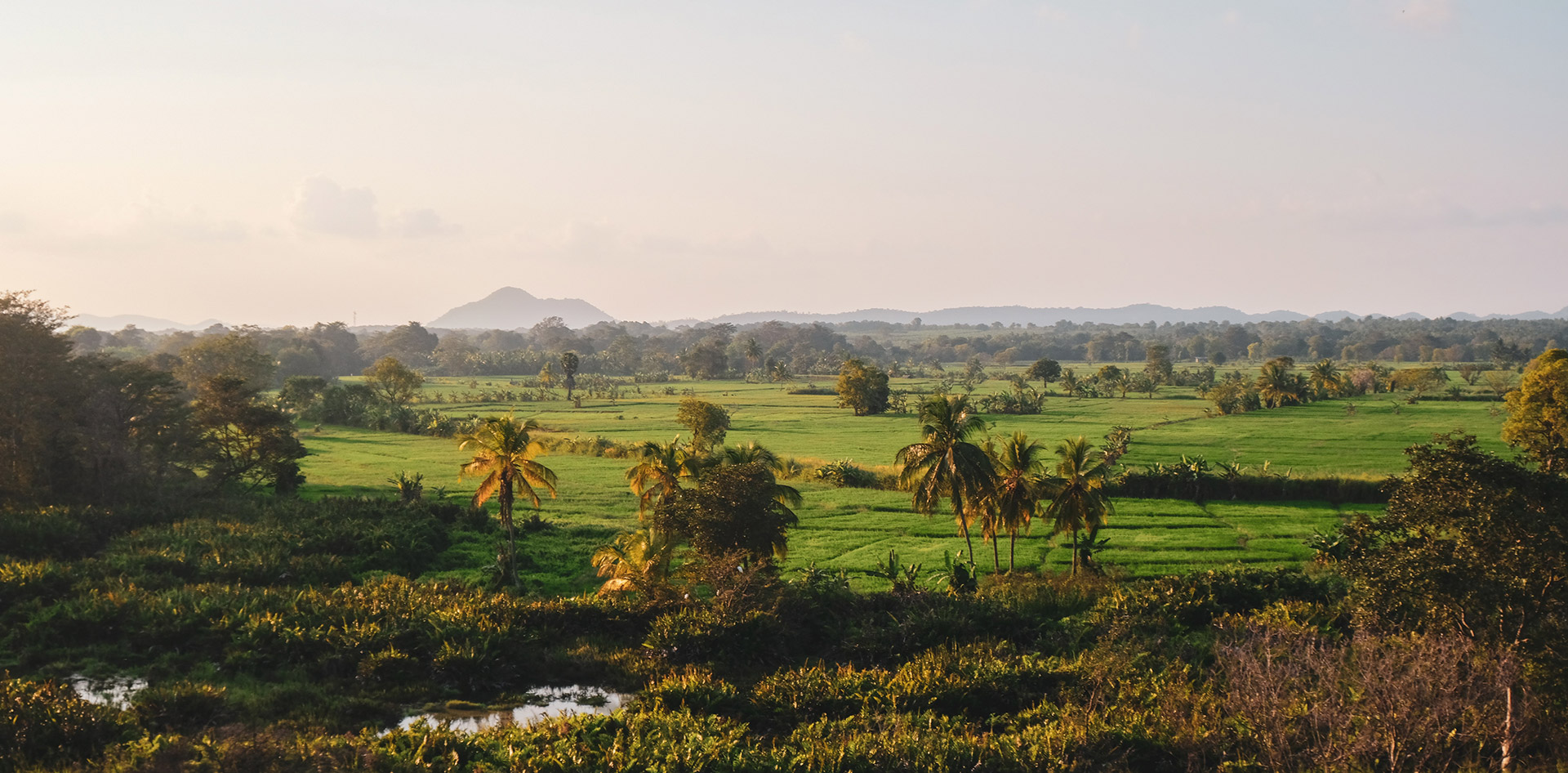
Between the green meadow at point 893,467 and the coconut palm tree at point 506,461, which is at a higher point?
the coconut palm tree at point 506,461

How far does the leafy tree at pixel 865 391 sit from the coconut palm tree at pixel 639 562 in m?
67.8

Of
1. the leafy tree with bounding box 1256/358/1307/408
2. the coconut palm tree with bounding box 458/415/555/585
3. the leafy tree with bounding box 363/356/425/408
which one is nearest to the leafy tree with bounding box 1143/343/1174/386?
the leafy tree with bounding box 1256/358/1307/408

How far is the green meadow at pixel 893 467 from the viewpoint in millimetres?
35531

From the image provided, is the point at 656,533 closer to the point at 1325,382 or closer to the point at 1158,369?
the point at 1325,382

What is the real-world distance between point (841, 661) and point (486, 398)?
96133mm

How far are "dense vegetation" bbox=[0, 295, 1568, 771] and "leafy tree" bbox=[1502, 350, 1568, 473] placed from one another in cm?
2365

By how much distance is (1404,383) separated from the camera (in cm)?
10581

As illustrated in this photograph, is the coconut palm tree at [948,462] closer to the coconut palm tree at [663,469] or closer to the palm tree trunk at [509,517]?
the coconut palm tree at [663,469]

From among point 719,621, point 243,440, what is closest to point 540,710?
point 719,621

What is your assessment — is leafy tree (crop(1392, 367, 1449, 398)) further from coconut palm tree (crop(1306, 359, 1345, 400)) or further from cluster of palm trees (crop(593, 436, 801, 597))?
cluster of palm trees (crop(593, 436, 801, 597))

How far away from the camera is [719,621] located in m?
22.5

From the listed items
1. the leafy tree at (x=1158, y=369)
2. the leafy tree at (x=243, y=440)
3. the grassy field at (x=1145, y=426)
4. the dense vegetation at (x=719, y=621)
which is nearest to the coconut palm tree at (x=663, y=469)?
the dense vegetation at (x=719, y=621)

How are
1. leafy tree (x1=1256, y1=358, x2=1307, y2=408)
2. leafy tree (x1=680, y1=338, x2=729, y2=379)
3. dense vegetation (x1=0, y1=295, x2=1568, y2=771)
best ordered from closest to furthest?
1. dense vegetation (x1=0, y1=295, x2=1568, y2=771)
2. leafy tree (x1=1256, y1=358, x2=1307, y2=408)
3. leafy tree (x1=680, y1=338, x2=729, y2=379)

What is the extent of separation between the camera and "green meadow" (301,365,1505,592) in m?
35.5
